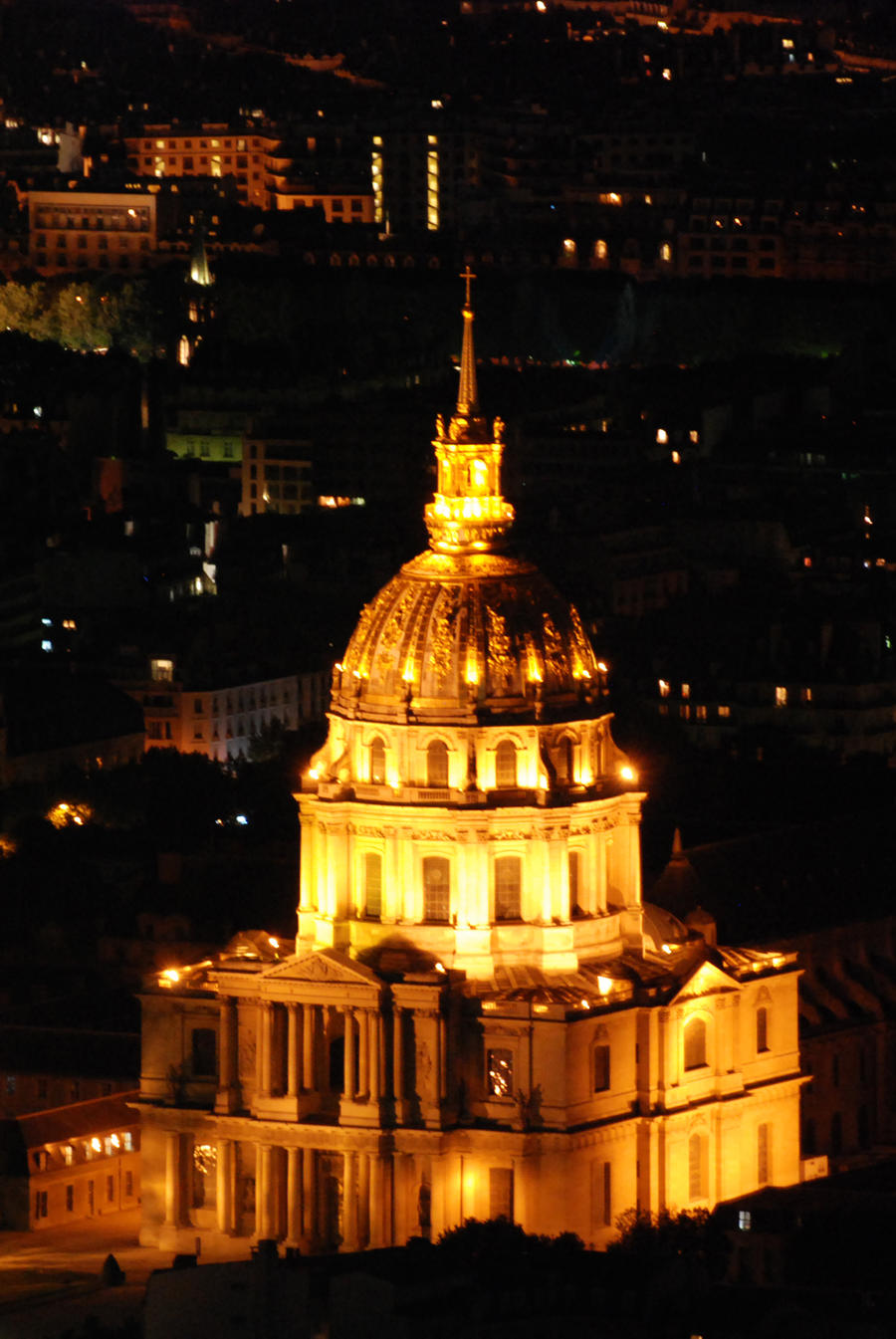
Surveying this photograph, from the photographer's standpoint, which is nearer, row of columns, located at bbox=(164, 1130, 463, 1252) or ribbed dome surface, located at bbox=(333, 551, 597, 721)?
row of columns, located at bbox=(164, 1130, 463, 1252)

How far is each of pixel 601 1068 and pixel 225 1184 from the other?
7.82m

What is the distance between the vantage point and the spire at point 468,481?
544 feet

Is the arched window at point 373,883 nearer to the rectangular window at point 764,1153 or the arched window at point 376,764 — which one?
the arched window at point 376,764

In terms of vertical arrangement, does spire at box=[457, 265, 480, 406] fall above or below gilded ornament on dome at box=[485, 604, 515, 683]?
above

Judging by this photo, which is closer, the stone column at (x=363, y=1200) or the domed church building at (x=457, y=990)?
the stone column at (x=363, y=1200)

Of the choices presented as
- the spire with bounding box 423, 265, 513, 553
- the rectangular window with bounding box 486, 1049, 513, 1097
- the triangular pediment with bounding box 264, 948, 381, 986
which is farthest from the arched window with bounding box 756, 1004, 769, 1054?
the spire with bounding box 423, 265, 513, 553

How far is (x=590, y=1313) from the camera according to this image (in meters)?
143

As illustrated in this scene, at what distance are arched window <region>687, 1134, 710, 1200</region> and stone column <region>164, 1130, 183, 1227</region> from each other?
10143mm

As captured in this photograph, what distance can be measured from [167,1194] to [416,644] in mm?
12042

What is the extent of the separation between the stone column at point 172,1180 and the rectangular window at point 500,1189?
6.65 m

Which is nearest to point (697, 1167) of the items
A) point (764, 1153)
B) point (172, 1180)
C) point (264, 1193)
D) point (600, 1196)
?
point (764, 1153)

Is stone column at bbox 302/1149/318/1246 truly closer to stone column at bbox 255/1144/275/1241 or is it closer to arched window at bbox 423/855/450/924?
stone column at bbox 255/1144/275/1241

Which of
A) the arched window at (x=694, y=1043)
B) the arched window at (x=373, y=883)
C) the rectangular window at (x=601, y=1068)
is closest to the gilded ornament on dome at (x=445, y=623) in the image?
the arched window at (x=373, y=883)

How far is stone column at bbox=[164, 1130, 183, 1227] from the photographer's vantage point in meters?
165
